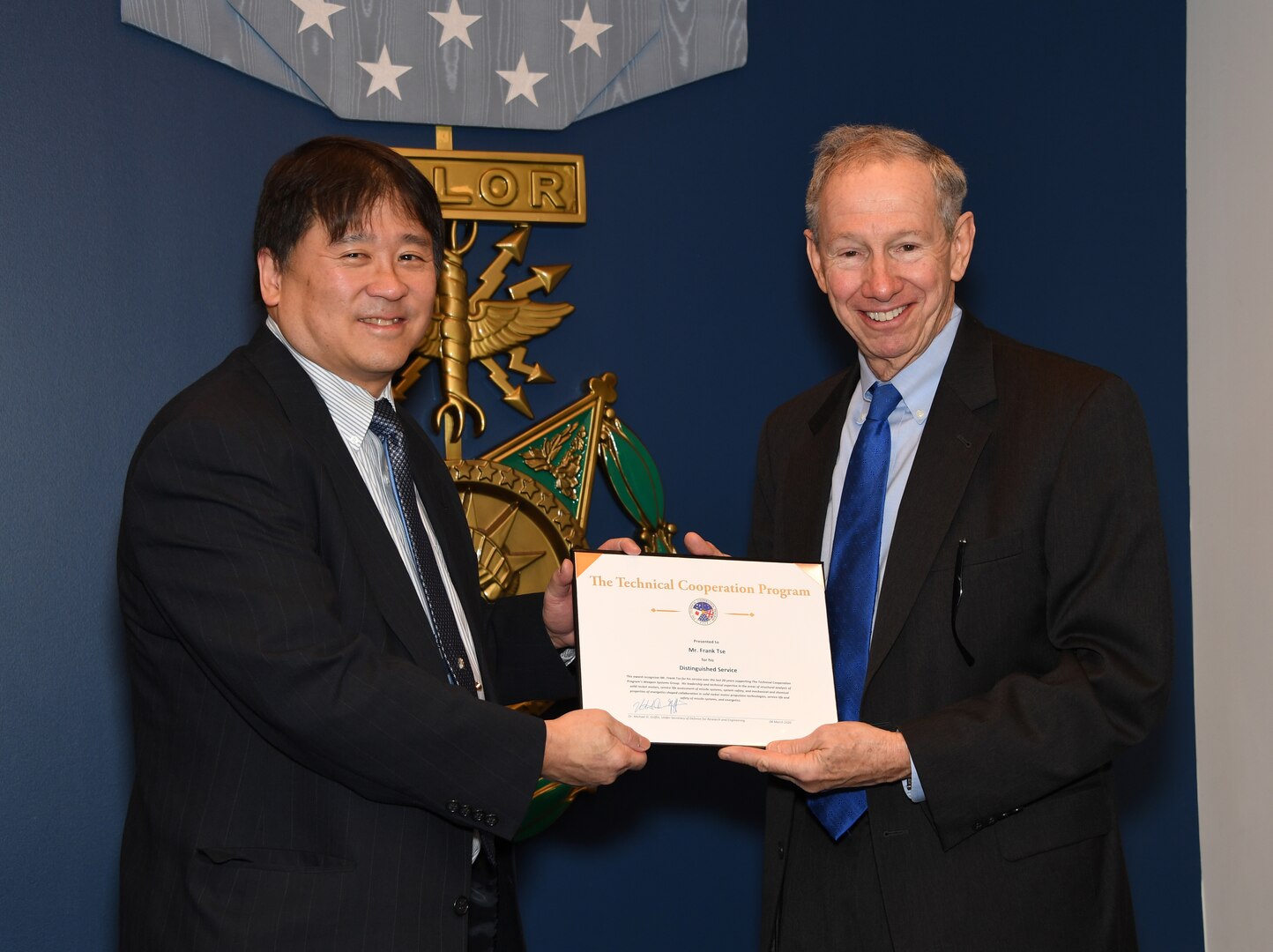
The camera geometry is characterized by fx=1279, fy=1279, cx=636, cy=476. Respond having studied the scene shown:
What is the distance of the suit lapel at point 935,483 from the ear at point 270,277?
1.09 m

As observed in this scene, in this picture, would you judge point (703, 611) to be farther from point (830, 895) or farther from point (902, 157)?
point (902, 157)

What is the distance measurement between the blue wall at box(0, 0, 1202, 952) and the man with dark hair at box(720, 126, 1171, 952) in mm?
989

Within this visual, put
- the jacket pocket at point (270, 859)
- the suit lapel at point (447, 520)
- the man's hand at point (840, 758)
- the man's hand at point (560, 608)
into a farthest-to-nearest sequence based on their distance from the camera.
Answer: the man's hand at point (560, 608) < the suit lapel at point (447, 520) < the man's hand at point (840, 758) < the jacket pocket at point (270, 859)

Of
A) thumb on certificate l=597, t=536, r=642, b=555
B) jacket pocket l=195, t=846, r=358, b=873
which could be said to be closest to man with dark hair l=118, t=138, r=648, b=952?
jacket pocket l=195, t=846, r=358, b=873

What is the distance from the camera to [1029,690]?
1.95 m

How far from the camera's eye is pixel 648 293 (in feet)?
10.3

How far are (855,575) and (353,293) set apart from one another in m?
0.95

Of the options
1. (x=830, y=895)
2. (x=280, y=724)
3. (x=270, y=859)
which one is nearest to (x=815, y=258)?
(x=830, y=895)

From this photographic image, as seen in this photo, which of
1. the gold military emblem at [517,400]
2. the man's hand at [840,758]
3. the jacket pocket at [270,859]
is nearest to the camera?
the jacket pocket at [270,859]

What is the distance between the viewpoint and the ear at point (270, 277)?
2.13 meters

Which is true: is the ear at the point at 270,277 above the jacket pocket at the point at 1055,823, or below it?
above

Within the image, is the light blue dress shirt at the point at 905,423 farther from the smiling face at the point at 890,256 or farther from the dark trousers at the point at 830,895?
the dark trousers at the point at 830,895

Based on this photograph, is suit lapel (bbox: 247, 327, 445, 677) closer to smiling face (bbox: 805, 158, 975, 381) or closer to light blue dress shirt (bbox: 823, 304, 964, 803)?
light blue dress shirt (bbox: 823, 304, 964, 803)

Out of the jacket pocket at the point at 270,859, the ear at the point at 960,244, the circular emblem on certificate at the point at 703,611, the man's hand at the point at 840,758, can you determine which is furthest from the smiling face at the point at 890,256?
the jacket pocket at the point at 270,859
